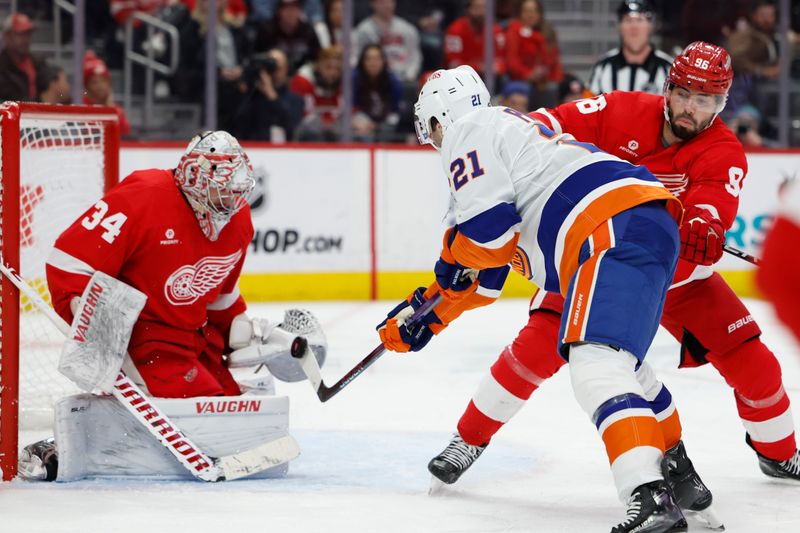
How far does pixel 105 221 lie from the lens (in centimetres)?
262

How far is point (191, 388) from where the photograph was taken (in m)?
2.81

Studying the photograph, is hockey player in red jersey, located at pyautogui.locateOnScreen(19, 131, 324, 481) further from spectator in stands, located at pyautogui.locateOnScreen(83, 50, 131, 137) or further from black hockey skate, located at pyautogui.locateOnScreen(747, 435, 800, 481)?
spectator in stands, located at pyautogui.locateOnScreen(83, 50, 131, 137)

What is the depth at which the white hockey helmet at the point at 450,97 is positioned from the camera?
239 centimetres

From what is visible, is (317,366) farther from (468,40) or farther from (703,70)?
(468,40)

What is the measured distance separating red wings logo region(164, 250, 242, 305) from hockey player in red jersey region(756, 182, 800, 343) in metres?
2.07

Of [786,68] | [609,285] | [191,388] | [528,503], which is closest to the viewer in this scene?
[609,285]

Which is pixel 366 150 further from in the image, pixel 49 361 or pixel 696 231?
pixel 696 231

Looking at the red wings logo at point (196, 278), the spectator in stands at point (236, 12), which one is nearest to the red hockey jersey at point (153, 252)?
the red wings logo at point (196, 278)

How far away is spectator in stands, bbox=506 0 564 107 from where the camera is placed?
24.0 ft

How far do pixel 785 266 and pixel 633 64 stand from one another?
4.64 metres

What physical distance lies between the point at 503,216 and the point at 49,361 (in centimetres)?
185

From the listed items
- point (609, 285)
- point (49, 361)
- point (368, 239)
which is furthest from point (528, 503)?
point (368, 239)

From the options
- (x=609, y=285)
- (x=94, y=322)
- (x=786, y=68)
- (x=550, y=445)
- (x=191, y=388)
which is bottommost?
(x=550, y=445)

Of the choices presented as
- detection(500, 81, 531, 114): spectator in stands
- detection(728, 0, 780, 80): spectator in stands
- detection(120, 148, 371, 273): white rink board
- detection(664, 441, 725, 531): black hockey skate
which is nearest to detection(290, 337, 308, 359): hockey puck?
detection(664, 441, 725, 531): black hockey skate
